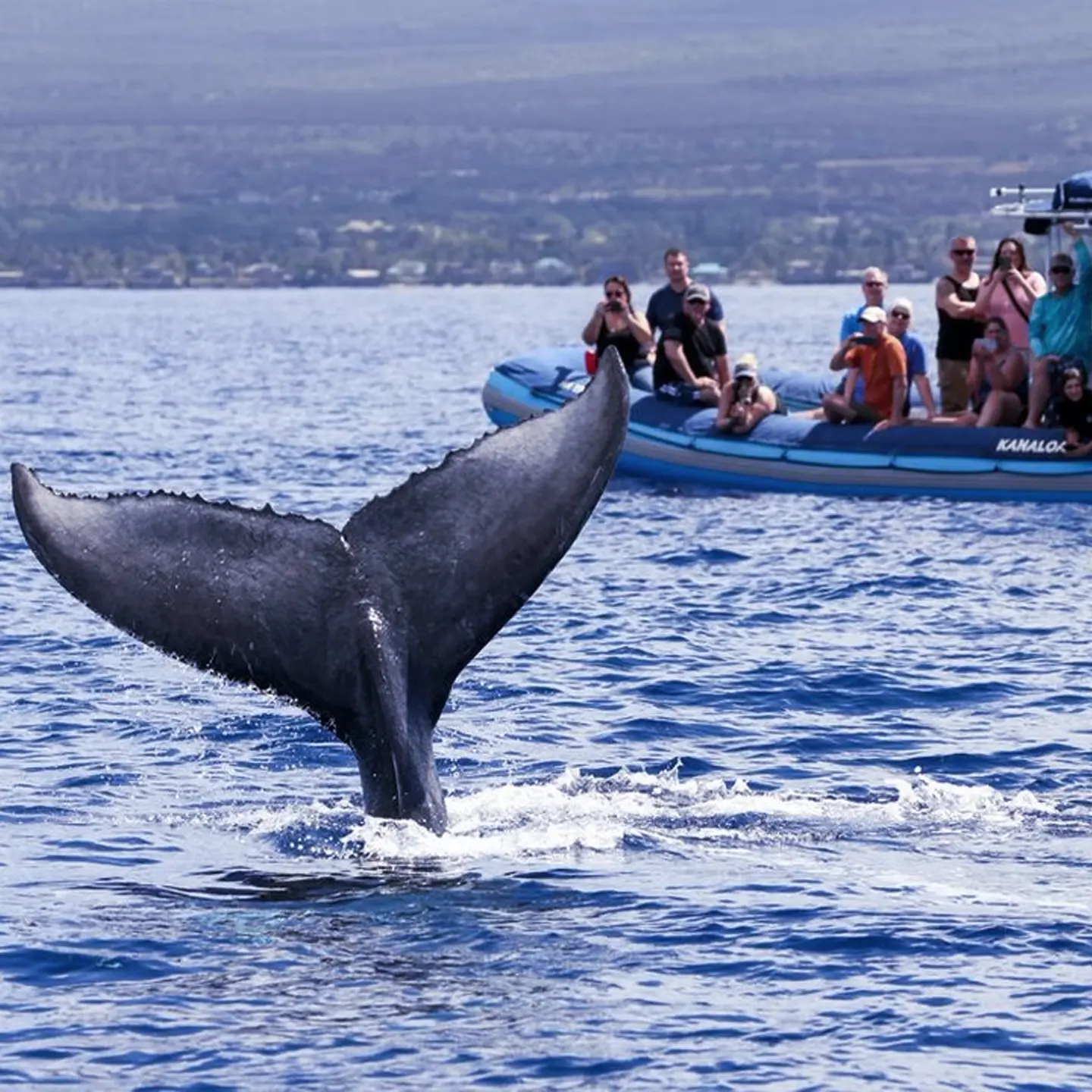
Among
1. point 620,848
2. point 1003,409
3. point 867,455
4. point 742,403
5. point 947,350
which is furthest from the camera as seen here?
point 742,403

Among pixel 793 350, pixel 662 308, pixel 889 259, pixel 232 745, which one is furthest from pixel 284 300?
pixel 232 745

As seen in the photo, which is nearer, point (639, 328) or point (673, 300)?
point (673, 300)

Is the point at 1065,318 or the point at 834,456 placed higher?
the point at 1065,318

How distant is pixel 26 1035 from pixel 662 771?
4307mm

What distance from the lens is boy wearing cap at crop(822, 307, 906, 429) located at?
22062mm

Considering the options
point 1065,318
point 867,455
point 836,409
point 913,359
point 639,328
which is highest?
point 1065,318

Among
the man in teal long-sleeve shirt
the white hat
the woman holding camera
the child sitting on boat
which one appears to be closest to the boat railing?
the man in teal long-sleeve shirt

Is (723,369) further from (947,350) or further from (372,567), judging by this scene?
(372,567)

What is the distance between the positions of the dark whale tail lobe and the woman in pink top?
13.1 m

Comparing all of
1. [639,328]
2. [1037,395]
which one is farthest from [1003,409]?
[639,328]

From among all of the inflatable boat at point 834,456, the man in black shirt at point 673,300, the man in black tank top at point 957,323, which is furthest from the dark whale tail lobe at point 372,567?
the man in black shirt at point 673,300

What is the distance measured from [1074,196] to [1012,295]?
3.40 ft

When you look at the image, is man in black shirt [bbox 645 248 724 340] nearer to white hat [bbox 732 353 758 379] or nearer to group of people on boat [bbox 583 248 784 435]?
group of people on boat [bbox 583 248 784 435]

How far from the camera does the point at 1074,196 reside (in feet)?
72.0
